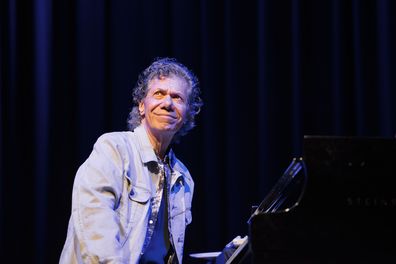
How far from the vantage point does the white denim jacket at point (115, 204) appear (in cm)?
162

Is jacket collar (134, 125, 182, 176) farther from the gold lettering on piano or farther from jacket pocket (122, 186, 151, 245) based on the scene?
the gold lettering on piano

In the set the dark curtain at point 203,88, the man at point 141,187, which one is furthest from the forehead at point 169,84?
the dark curtain at point 203,88

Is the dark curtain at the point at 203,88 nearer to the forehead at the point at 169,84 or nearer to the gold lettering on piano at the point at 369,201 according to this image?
the forehead at the point at 169,84

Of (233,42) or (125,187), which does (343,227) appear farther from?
(233,42)

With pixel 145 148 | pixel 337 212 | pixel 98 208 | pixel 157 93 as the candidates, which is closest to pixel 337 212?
pixel 337 212

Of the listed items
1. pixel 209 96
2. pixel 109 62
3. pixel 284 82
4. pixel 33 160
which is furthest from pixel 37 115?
pixel 284 82

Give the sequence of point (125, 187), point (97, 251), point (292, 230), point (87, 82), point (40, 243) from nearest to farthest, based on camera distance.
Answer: point (292, 230)
point (97, 251)
point (125, 187)
point (40, 243)
point (87, 82)

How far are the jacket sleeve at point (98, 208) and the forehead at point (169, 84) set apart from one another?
411 millimetres

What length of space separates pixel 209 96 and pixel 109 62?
543 mm

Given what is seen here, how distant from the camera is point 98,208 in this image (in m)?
1.64

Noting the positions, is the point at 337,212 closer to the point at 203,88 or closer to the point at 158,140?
the point at 158,140

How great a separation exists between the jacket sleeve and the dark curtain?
0.63 meters

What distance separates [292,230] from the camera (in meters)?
1.22

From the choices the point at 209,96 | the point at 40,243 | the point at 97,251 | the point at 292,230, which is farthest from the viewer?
the point at 209,96
